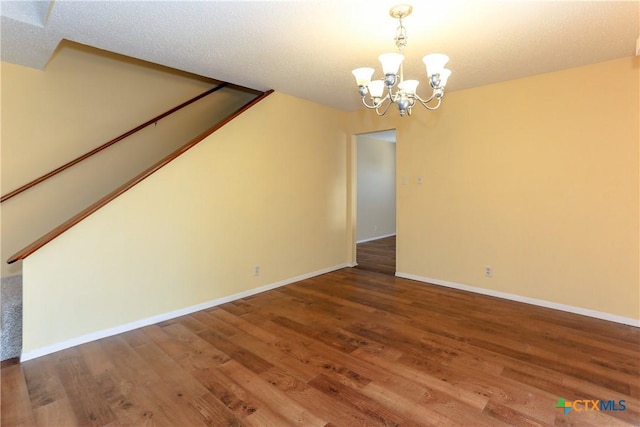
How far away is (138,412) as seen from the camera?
5.53ft

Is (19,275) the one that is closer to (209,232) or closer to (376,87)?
(209,232)

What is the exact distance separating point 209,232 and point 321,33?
2.09 metres

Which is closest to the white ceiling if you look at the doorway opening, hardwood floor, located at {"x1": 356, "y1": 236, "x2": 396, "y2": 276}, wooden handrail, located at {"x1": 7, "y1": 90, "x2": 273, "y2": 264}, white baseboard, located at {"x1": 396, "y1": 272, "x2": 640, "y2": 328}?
wooden handrail, located at {"x1": 7, "y1": 90, "x2": 273, "y2": 264}

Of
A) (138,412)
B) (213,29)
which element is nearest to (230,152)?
(213,29)

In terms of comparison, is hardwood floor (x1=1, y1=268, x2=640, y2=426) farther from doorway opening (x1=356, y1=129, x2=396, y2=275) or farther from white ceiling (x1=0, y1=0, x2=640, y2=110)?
doorway opening (x1=356, y1=129, x2=396, y2=275)

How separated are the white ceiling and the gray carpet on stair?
6.38 feet

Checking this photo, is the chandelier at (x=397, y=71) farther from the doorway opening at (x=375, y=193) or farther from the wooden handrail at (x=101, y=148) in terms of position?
the doorway opening at (x=375, y=193)

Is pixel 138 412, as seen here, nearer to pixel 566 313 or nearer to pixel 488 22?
pixel 488 22

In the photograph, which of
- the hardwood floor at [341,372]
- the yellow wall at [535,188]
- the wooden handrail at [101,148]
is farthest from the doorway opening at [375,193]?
the hardwood floor at [341,372]

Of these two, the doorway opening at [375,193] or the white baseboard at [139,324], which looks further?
the doorway opening at [375,193]

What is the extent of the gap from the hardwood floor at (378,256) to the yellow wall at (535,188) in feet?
2.06

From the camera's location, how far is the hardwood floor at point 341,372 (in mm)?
1660

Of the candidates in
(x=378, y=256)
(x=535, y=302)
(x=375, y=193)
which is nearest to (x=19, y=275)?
(x=378, y=256)

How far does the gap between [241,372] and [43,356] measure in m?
1.48
